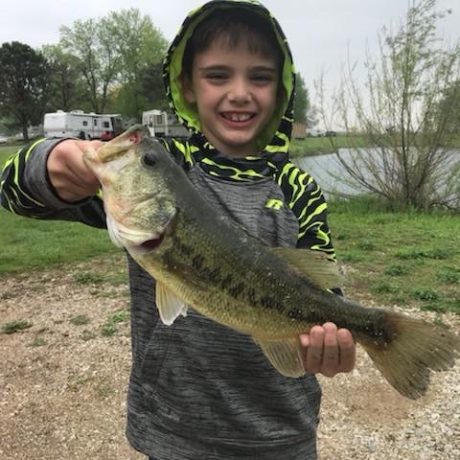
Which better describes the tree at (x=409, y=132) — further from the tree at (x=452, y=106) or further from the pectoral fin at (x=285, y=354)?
the pectoral fin at (x=285, y=354)

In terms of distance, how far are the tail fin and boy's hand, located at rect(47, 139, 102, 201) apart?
1.13m

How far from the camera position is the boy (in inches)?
81.7

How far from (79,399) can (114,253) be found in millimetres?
5100

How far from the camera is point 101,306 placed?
7.21m

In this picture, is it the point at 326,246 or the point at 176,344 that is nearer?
the point at 176,344

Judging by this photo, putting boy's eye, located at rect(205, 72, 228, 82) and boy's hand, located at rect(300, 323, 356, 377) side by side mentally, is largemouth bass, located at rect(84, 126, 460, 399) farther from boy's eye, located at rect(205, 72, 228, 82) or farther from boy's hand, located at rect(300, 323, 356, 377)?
boy's eye, located at rect(205, 72, 228, 82)

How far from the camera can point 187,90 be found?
9.24ft

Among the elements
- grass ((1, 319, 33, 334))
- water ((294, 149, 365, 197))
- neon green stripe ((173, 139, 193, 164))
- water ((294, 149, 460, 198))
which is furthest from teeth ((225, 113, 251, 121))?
water ((294, 149, 365, 197))

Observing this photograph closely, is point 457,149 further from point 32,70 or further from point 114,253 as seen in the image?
point 32,70

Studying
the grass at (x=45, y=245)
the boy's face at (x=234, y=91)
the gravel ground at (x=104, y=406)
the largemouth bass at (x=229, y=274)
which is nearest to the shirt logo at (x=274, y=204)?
the boy's face at (x=234, y=91)

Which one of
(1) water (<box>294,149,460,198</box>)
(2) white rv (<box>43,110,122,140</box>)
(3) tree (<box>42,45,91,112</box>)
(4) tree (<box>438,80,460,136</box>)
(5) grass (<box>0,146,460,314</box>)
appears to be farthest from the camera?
(3) tree (<box>42,45,91,112</box>)

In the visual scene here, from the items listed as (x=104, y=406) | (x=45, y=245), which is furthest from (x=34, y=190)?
(x=45, y=245)

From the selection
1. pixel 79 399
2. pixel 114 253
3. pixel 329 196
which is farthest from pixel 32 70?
pixel 79 399

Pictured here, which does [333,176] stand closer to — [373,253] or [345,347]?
[373,253]
